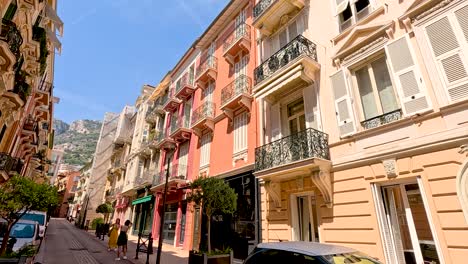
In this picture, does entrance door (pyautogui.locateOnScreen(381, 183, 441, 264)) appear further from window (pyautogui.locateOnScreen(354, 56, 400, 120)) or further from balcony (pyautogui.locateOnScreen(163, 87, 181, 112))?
balcony (pyautogui.locateOnScreen(163, 87, 181, 112))

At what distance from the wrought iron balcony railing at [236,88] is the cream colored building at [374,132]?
2.51 meters

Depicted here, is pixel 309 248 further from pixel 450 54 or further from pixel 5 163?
pixel 5 163

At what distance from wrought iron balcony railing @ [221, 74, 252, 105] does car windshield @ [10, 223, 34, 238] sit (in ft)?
39.0

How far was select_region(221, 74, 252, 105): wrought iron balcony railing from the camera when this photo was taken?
12880mm

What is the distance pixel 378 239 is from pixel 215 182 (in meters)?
5.54

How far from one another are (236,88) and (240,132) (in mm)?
2593

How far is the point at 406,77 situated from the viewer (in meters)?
6.46

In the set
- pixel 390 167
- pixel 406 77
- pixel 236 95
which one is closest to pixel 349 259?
pixel 390 167

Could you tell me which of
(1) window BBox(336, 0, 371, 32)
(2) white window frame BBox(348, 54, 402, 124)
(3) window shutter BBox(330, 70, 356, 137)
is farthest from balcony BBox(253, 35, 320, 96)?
(2) white window frame BBox(348, 54, 402, 124)

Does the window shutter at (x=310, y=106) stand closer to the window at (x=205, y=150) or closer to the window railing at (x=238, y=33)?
the window railing at (x=238, y=33)

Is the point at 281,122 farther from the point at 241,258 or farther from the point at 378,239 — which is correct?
the point at 241,258

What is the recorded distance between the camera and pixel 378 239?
6.20 m

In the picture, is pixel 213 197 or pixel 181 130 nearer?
pixel 213 197

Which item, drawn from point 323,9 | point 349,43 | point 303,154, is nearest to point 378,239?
point 303,154
